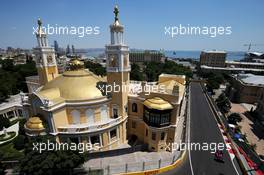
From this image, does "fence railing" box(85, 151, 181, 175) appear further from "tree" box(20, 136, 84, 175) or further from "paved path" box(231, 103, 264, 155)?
"paved path" box(231, 103, 264, 155)

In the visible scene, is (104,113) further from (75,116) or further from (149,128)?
(149,128)

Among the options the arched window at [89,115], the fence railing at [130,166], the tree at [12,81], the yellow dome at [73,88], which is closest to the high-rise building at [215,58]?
the fence railing at [130,166]

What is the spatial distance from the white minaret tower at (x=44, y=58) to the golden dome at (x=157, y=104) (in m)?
23.9

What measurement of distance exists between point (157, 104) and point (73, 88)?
16.2 metres

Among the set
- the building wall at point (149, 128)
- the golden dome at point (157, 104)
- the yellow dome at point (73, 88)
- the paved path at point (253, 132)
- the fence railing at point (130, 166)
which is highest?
the yellow dome at point (73, 88)

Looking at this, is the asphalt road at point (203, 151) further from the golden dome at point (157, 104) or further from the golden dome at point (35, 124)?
the golden dome at point (35, 124)

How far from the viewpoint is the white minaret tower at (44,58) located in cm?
3388

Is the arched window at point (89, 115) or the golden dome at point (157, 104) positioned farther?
the arched window at point (89, 115)

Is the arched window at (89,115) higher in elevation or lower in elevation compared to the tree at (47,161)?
higher

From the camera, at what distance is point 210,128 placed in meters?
39.9

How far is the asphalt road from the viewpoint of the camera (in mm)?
26125

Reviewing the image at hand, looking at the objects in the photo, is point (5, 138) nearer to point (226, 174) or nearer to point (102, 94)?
point (102, 94)

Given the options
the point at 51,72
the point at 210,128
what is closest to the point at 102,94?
the point at 51,72

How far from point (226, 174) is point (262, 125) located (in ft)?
88.5
